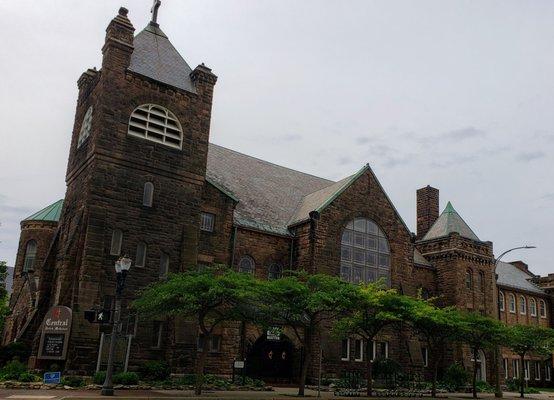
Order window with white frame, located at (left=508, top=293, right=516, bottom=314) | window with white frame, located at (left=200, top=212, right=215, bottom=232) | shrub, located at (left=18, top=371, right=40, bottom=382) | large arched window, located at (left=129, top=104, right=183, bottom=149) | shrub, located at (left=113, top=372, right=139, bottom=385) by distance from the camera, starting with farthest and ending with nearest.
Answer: window with white frame, located at (left=508, top=293, right=516, bottom=314), window with white frame, located at (left=200, top=212, right=215, bottom=232), large arched window, located at (left=129, top=104, right=183, bottom=149), shrub, located at (left=113, top=372, right=139, bottom=385), shrub, located at (left=18, top=371, right=40, bottom=382)

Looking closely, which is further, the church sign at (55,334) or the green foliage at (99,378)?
the church sign at (55,334)

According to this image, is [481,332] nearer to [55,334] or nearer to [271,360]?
[271,360]

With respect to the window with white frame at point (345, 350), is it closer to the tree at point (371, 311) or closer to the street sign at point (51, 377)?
the tree at point (371, 311)

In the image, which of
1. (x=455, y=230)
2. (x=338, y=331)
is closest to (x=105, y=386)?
(x=338, y=331)

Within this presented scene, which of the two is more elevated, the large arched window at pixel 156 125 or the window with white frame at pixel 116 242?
the large arched window at pixel 156 125

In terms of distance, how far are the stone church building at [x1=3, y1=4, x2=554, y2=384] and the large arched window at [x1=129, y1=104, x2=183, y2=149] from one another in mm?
61

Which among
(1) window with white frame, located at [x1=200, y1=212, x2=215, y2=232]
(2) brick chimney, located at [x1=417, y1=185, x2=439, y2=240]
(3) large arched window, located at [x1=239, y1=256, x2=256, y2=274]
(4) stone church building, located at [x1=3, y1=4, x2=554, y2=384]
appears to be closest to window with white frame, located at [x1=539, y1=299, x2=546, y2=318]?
(2) brick chimney, located at [x1=417, y1=185, x2=439, y2=240]

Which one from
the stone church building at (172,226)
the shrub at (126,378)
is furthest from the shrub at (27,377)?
the shrub at (126,378)

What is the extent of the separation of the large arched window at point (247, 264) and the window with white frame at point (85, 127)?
10871 millimetres

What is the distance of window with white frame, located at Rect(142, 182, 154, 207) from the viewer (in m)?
28.7

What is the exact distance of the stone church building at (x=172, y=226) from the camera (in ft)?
87.2

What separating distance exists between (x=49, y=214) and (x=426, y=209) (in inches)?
1195

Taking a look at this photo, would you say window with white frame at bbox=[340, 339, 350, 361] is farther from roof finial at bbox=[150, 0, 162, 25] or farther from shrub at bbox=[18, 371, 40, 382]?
roof finial at bbox=[150, 0, 162, 25]

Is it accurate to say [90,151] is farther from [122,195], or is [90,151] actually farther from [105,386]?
[105,386]
